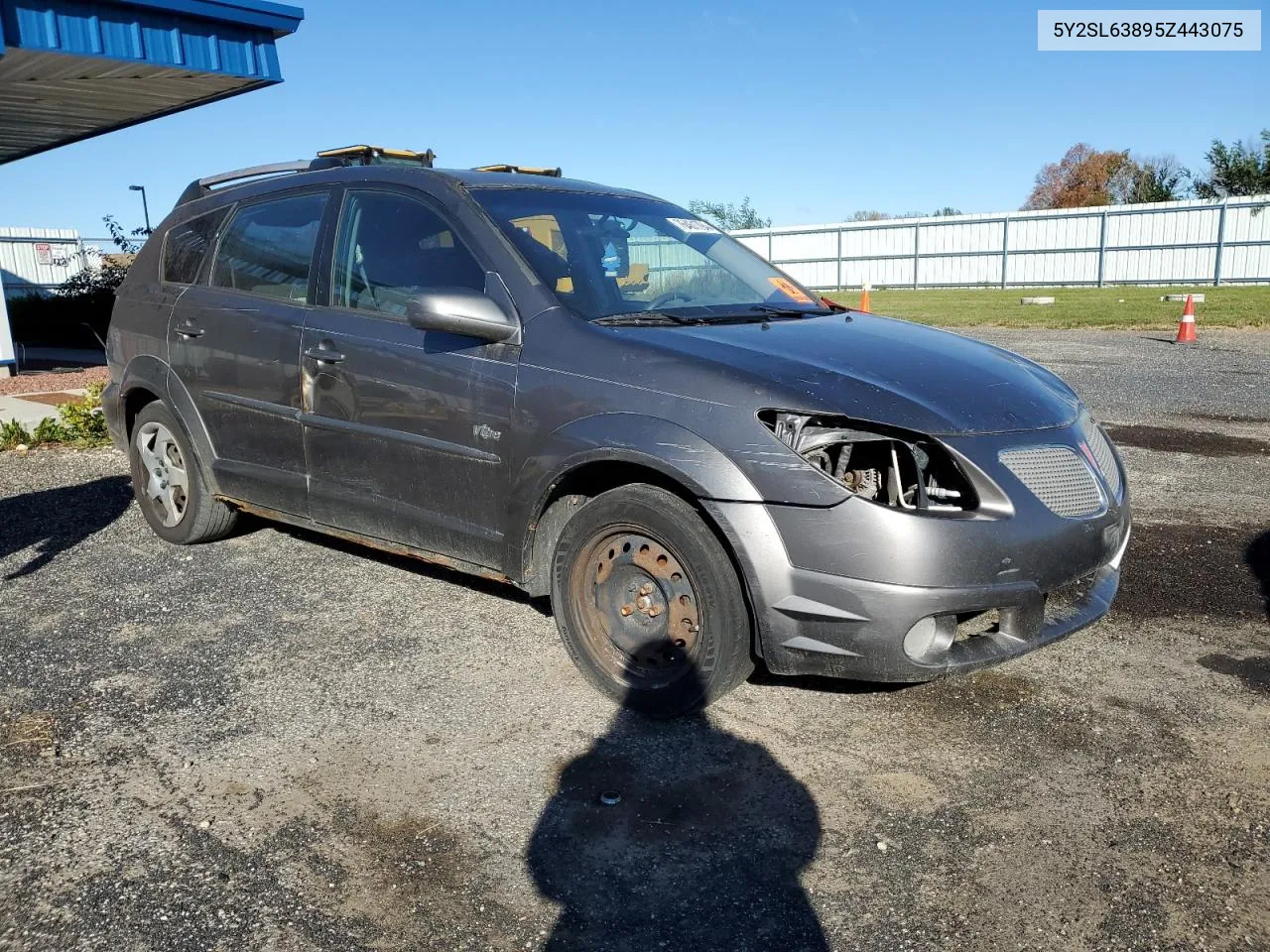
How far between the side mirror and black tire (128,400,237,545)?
2127 millimetres

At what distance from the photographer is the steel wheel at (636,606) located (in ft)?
11.5

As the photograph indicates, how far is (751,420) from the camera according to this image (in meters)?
3.30

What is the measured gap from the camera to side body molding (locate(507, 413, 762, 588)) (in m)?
3.30

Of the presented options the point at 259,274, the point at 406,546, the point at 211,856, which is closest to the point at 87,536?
the point at 259,274

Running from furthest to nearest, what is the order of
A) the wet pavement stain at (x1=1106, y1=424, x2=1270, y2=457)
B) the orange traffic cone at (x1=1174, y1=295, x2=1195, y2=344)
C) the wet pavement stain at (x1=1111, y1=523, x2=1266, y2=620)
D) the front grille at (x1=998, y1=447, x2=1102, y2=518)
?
1. the orange traffic cone at (x1=1174, y1=295, x2=1195, y2=344)
2. the wet pavement stain at (x1=1106, y1=424, x2=1270, y2=457)
3. the wet pavement stain at (x1=1111, y1=523, x2=1266, y2=620)
4. the front grille at (x1=998, y1=447, x2=1102, y2=518)

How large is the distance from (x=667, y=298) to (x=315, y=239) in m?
1.64

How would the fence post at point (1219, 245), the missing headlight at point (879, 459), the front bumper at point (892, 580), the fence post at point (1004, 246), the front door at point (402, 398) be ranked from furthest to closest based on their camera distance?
1. the fence post at point (1004, 246)
2. the fence post at point (1219, 245)
3. the front door at point (402, 398)
4. the missing headlight at point (879, 459)
5. the front bumper at point (892, 580)

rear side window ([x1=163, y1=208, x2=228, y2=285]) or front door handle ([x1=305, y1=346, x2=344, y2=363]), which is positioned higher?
rear side window ([x1=163, y1=208, x2=228, y2=285])

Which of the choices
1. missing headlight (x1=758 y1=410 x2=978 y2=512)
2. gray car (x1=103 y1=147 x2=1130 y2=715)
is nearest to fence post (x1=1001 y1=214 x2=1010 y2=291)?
gray car (x1=103 y1=147 x2=1130 y2=715)

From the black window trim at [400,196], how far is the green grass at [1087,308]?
54.8 feet

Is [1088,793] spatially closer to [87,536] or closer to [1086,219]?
[87,536]

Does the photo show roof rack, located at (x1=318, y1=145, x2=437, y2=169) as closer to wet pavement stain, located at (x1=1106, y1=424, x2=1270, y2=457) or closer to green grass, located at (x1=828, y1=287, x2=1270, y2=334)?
wet pavement stain, located at (x1=1106, y1=424, x2=1270, y2=457)

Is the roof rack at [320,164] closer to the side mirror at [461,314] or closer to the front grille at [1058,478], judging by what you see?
the side mirror at [461,314]

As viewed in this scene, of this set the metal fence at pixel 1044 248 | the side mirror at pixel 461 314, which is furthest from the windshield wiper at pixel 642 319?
the metal fence at pixel 1044 248
